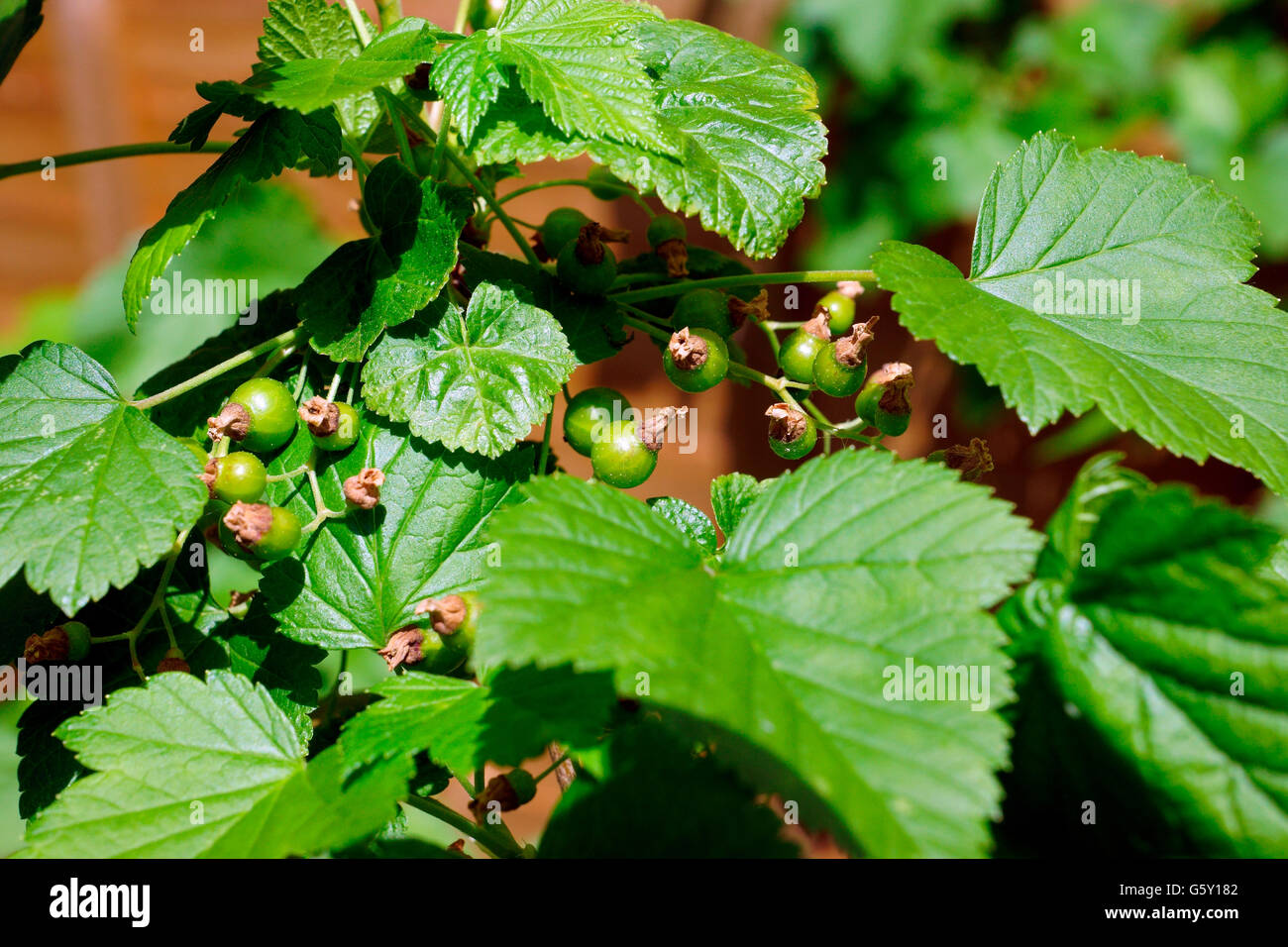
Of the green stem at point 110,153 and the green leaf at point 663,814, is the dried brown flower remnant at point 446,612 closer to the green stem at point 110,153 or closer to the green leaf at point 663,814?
the green leaf at point 663,814

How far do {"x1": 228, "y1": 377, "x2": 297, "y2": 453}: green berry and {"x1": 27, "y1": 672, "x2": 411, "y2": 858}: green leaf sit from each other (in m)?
0.15

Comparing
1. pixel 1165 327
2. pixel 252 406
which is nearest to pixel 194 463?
pixel 252 406

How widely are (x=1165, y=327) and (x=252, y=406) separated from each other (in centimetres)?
61

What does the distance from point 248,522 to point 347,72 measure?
0.27m

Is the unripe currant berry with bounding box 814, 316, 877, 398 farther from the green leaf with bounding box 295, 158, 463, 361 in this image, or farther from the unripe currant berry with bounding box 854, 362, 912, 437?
the green leaf with bounding box 295, 158, 463, 361

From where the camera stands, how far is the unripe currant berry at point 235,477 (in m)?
0.56

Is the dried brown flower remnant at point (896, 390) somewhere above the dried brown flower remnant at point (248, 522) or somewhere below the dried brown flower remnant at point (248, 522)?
above

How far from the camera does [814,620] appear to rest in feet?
1.48

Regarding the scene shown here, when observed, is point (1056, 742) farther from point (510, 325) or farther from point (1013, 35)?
point (1013, 35)

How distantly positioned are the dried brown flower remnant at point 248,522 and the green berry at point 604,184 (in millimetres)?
383

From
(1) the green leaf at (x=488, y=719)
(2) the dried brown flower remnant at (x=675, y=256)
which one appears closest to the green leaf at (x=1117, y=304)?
(2) the dried brown flower remnant at (x=675, y=256)

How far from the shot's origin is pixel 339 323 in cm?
59

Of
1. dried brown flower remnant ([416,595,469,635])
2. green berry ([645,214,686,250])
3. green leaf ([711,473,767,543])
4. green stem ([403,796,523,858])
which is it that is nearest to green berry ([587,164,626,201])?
green berry ([645,214,686,250])
